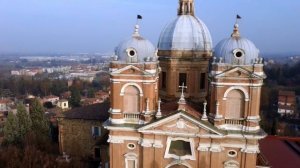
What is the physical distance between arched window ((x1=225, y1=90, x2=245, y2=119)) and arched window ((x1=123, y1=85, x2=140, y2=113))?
21.8 ft

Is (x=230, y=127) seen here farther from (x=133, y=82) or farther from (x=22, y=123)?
(x=22, y=123)

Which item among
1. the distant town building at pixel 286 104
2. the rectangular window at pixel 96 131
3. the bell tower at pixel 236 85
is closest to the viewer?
the bell tower at pixel 236 85

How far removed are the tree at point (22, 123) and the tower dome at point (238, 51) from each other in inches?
1366

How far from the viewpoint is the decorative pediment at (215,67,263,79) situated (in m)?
22.1

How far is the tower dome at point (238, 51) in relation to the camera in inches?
880

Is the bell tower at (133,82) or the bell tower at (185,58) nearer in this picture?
the bell tower at (133,82)

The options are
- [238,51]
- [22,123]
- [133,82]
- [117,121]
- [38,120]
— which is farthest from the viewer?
[38,120]

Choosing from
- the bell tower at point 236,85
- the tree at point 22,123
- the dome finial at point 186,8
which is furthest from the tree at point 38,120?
the bell tower at point 236,85

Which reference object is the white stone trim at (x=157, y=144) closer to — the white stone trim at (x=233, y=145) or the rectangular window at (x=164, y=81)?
the white stone trim at (x=233, y=145)

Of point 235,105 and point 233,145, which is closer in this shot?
point 233,145

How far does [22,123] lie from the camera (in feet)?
Result: 157

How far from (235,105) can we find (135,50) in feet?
27.3

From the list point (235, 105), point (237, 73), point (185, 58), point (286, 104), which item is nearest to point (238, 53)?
point (237, 73)

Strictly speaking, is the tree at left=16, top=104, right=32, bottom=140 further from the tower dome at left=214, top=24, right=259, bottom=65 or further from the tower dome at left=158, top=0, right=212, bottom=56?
the tower dome at left=214, top=24, right=259, bottom=65
